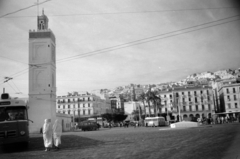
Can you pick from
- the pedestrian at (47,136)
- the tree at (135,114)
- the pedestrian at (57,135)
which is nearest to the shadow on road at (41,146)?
the pedestrian at (57,135)

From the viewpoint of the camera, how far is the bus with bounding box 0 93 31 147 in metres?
13.6

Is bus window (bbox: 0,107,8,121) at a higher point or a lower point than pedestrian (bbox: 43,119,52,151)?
higher

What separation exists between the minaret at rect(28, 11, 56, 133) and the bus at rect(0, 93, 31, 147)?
120 ft

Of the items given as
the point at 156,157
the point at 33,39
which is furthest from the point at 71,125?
the point at 156,157

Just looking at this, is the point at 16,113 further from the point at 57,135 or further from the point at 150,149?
the point at 150,149

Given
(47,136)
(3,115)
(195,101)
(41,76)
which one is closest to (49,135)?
(47,136)

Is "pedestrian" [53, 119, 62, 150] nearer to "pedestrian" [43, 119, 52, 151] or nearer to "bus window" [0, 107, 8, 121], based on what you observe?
"pedestrian" [43, 119, 52, 151]

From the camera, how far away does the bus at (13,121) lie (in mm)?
13586

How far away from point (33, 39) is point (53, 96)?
12.5 meters

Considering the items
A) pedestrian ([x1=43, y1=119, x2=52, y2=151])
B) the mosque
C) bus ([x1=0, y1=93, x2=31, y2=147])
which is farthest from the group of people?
the mosque

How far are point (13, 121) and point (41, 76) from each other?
127ft

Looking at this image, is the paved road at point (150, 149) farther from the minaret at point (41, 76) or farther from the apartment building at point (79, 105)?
the apartment building at point (79, 105)

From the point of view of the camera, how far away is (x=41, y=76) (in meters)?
51.2

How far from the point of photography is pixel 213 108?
89688 mm
